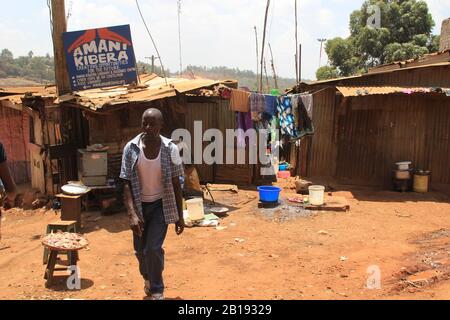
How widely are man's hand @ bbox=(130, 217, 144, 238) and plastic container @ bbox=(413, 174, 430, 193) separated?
9248mm

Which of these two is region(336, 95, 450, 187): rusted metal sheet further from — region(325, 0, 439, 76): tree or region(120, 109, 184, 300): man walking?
region(325, 0, 439, 76): tree

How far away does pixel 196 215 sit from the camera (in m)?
8.23

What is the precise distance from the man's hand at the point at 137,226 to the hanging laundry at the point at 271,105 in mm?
A: 6864

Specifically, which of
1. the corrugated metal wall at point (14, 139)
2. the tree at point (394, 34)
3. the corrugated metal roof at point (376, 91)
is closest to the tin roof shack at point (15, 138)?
the corrugated metal wall at point (14, 139)

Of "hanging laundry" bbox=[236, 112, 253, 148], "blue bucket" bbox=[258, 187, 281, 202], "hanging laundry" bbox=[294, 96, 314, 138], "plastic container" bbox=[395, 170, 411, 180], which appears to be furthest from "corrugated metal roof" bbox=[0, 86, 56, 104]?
"plastic container" bbox=[395, 170, 411, 180]

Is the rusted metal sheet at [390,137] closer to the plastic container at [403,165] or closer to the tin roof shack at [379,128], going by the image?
the tin roof shack at [379,128]

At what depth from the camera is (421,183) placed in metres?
11.3

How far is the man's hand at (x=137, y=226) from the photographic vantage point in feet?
13.1

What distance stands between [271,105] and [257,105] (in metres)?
0.47

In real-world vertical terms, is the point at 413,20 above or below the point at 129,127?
above

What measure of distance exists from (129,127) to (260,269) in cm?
507

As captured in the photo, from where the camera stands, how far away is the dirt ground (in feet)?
16.4
